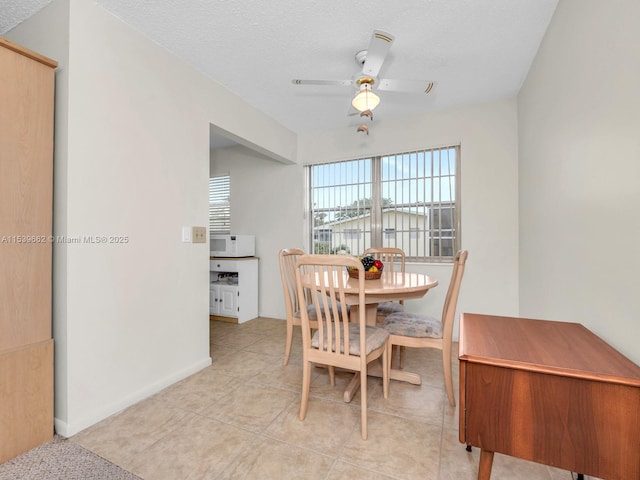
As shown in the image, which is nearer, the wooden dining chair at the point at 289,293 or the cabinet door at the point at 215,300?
the wooden dining chair at the point at 289,293

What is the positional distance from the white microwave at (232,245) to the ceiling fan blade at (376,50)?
2548mm

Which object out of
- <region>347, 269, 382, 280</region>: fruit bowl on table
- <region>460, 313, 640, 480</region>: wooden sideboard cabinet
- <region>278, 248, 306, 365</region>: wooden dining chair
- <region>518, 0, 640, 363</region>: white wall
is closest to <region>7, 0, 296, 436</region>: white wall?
<region>278, 248, 306, 365</region>: wooden dining chair

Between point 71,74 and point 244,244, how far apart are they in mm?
2511

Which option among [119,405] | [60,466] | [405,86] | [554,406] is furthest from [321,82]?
[60,466]

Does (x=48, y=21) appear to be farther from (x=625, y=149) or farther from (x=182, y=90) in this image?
(x=625, y=149)

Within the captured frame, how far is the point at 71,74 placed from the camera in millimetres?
1634

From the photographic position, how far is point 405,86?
6.68ft

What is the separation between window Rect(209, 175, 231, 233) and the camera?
445cm

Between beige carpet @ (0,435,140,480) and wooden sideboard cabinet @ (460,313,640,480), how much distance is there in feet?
4.77

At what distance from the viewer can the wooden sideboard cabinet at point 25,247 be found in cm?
143

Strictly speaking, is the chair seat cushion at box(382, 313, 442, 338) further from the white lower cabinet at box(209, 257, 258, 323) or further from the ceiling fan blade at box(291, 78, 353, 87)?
the white lower cabinet at box(209, 257, 258, 323)

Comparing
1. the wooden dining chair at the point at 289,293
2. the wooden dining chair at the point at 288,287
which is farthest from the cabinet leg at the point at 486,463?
the wooden dining chair at the point at 288,287

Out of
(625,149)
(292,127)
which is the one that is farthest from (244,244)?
(625,149)

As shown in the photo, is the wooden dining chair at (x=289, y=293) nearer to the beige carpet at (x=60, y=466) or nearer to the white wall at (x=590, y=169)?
the beige carpet at (x=60, y=466)
